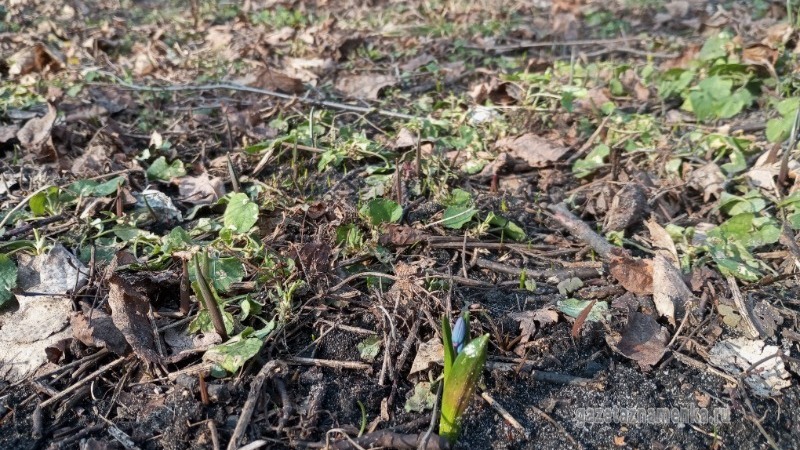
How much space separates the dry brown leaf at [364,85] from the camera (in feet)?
11.4

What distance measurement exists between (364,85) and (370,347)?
6.96 ft

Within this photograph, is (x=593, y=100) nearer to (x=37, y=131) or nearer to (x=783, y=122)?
(x=783, y=122)

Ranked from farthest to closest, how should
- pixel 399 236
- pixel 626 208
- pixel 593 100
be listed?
pixel 593 100 → pixel 626 208 → pixel 399 236

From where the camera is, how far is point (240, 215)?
2197mm

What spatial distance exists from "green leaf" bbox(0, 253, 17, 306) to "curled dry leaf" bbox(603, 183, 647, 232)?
6.76 feet

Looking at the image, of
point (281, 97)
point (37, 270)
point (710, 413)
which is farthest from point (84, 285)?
point (710, 413)

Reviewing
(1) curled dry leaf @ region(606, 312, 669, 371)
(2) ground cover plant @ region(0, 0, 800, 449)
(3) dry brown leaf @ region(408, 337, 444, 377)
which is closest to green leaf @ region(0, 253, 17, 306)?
(2) ground cover plant @ region(0, 0, 800, 449)

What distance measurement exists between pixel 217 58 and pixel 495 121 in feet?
6.48

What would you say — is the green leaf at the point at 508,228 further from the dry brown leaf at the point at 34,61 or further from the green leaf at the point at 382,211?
the dry brown leaf at the point at 34,61

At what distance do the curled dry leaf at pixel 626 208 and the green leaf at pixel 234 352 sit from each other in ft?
4.60

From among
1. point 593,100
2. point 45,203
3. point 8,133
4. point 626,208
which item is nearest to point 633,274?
point 626,208

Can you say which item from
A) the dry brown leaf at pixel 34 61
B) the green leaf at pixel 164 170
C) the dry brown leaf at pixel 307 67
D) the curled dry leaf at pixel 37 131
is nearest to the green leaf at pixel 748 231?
the green leaf at pixel 164 170

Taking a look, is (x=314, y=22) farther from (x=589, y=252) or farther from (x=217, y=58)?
(x=589, y=252)

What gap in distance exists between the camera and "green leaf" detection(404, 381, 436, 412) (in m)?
1.65
